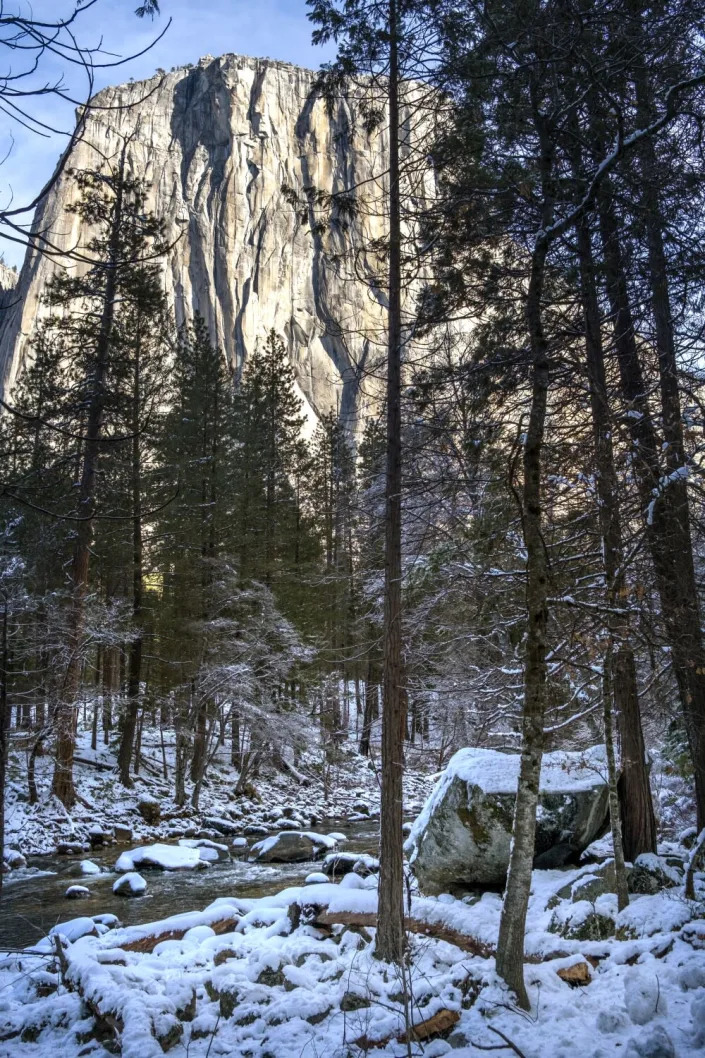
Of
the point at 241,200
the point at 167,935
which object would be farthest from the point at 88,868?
the point at 241,200

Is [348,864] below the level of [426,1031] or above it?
below

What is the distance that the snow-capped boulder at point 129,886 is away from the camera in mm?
10755

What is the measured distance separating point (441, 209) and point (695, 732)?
6.38 metres

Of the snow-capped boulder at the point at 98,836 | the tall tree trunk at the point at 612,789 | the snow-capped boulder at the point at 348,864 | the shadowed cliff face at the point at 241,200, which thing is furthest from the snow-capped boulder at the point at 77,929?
the shadowed cliff face at the point at 241,200

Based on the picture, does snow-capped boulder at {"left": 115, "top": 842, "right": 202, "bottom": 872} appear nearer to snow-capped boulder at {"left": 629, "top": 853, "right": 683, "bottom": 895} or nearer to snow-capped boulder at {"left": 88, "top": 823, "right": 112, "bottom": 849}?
snow-capped boulder at {"left": 88, "top": 823, "right": 112, "bottom": 849}

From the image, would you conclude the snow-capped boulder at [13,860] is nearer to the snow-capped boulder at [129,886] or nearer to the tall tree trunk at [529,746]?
the snow-capped boulder at [129,886]

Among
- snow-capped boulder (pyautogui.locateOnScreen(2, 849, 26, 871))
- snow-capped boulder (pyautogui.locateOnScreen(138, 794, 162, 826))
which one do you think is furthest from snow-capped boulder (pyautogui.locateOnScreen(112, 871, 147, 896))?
snow-capped boulder (pyautogui.locateOnScreen(138, 794, 162, 826))

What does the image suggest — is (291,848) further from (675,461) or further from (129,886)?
(675,461)

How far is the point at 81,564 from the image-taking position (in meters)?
15.5

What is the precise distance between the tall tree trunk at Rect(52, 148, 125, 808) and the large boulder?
9.13 meters

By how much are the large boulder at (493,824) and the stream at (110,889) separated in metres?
3.79

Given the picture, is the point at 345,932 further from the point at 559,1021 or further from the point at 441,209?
the point at 441,209

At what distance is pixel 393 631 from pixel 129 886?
720cm

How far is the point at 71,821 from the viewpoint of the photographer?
14500mm
